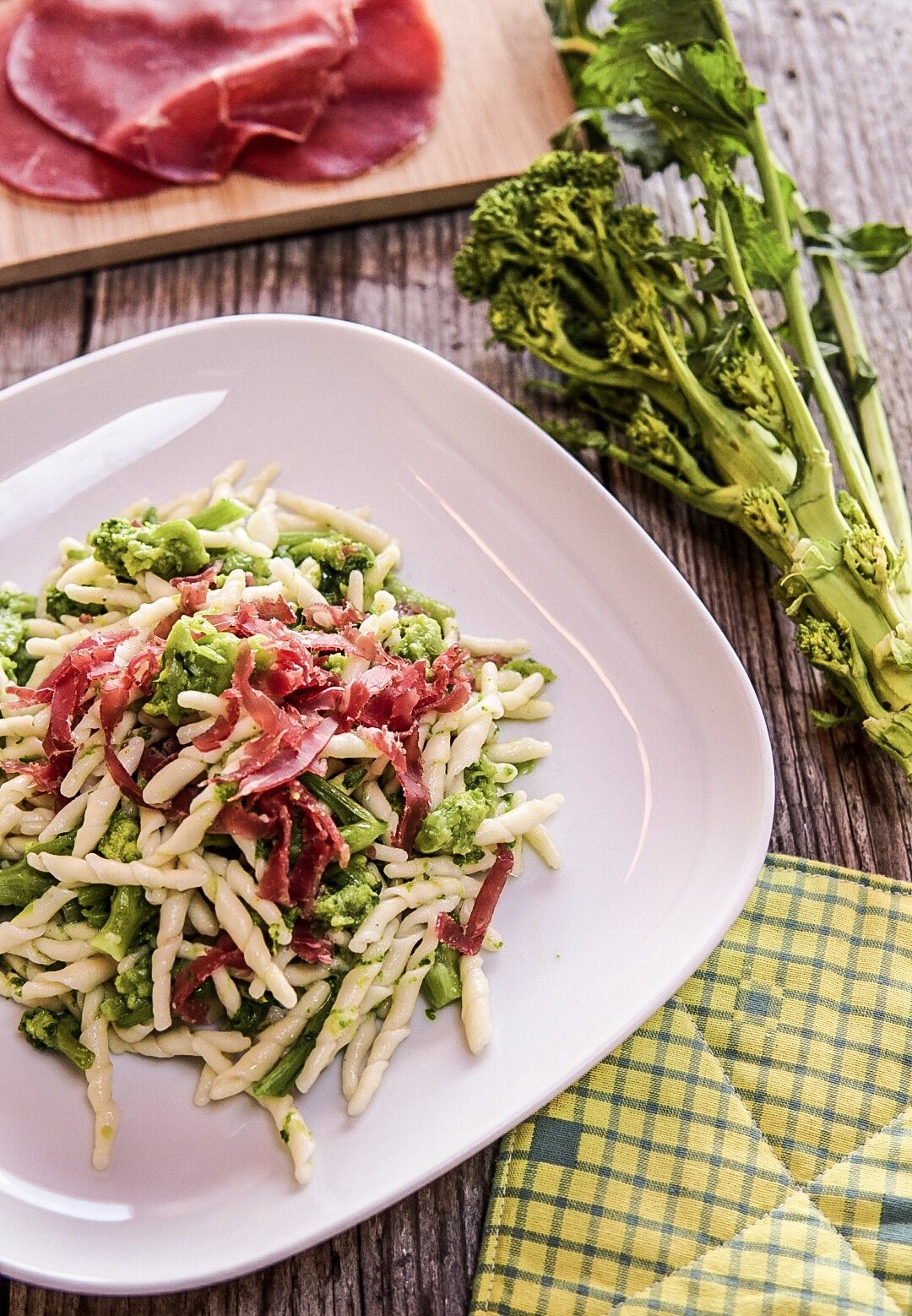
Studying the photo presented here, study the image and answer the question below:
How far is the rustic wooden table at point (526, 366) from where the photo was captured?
2803 mm

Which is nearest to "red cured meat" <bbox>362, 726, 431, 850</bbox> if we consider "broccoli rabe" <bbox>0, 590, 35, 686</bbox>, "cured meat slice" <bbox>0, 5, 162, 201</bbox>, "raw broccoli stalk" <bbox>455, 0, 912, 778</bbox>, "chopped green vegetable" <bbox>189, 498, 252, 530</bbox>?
"chopped green vegetable" <bbox>189, 498, 252, 530</bbox>

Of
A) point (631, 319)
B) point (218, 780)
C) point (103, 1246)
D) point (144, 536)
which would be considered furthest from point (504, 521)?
point (103, 1246)

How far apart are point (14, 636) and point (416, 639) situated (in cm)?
111

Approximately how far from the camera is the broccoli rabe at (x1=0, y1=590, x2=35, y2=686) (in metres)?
3.14

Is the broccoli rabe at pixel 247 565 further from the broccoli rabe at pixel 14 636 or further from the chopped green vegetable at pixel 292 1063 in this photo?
the chopped green vegetable at pixel 292 1063

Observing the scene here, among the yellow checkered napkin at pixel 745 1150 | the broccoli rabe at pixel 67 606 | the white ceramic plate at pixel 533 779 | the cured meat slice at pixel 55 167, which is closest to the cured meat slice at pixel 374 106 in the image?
the cured meat slice at pixel 55 167

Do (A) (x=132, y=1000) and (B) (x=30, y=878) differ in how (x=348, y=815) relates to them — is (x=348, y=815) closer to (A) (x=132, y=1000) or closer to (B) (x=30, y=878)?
(A) (x=132, y=1000)

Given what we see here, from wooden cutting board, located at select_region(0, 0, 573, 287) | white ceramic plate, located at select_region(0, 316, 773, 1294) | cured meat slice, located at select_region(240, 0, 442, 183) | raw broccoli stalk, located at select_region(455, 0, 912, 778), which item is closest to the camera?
white ceramic plate, located at select_region(0, 316, 773, 1294)

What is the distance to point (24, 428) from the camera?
346 centimetres

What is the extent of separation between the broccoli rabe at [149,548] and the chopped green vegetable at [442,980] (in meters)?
1.25

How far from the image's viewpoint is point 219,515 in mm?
3328

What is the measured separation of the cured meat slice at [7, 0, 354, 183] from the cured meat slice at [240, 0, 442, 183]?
69 mm

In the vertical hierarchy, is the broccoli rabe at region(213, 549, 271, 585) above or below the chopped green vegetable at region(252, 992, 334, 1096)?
above

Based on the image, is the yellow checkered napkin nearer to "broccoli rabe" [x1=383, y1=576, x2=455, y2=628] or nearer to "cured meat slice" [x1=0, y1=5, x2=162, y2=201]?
"broccoli rabe" [x1=383, y1=576, x2=455, y2=628]
